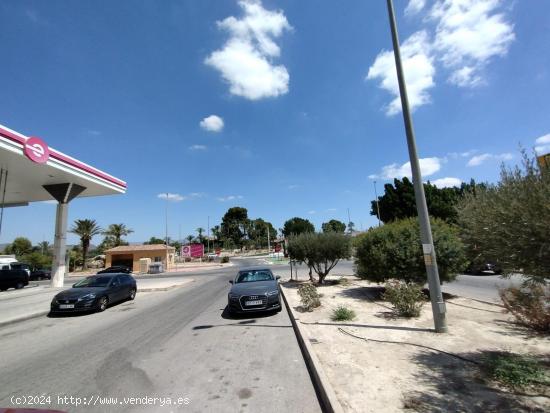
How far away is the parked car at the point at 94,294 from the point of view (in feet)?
37.7

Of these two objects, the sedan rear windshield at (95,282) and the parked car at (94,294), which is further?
the sedan rear windshield at (95,282)

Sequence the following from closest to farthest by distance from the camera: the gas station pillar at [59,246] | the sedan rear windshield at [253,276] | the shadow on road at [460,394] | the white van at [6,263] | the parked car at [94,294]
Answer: the shadow on road at [460,394], the parked car at [94,294], the sedan rear windshield at [253,276], the gas station pillar at [59,246], the white van at [6,263]

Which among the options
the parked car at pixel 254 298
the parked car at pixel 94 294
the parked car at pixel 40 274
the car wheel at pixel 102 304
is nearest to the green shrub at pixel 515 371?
the parked car at pixel 254 298

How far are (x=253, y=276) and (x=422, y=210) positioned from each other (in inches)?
265

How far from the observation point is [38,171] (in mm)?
19969

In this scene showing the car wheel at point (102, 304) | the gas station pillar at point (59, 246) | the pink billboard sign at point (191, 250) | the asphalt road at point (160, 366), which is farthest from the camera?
the pink billboard sign at point (191, 250)

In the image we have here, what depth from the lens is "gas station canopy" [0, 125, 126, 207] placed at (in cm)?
1591

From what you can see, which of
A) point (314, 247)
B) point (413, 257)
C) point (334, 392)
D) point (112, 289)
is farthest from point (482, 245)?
point (112, 289)

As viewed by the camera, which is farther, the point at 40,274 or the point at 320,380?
the point at 40,274

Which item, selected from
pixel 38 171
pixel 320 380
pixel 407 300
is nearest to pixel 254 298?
pixel 407 300

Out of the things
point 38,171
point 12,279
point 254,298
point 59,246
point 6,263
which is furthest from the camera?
point 6,263

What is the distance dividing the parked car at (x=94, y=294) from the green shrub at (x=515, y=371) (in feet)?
40.5

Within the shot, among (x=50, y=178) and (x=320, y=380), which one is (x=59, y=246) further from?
(x=320, y=380)

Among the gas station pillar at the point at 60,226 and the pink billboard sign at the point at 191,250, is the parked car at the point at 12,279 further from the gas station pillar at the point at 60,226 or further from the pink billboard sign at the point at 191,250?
the pink billboard sign at the point at 191,250
